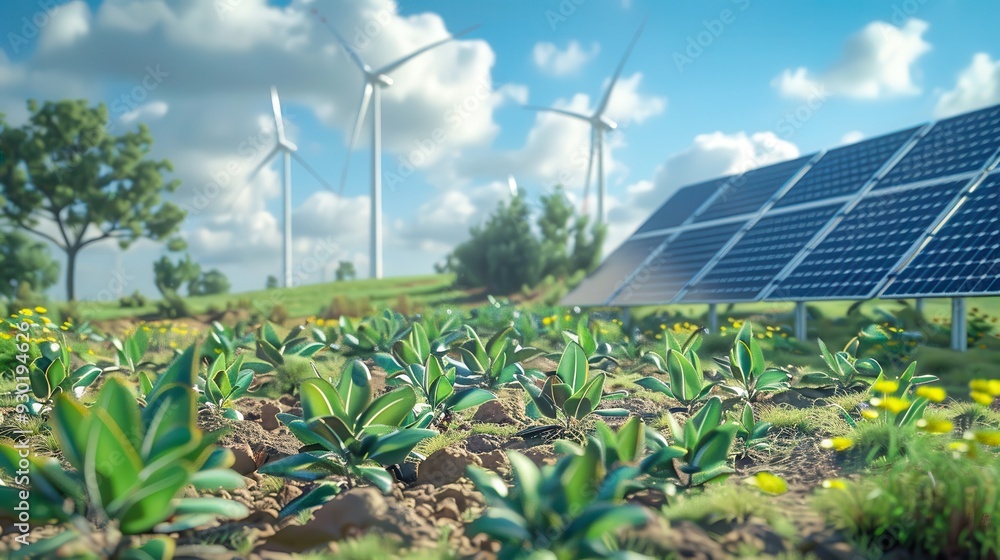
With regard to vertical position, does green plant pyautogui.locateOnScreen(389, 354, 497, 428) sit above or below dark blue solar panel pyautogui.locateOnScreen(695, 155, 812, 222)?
below

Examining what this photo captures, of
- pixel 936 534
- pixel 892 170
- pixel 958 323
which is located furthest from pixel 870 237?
pixel 936 534

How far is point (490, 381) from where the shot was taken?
5.72 metres

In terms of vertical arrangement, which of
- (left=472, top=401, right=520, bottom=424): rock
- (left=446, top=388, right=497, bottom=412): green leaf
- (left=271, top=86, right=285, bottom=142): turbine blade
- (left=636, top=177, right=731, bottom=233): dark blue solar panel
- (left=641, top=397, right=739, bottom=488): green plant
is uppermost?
(left=271, top=86, right=285, bottom=142): turbine blade

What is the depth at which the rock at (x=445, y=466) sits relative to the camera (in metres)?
3.74

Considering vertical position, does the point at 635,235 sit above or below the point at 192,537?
above

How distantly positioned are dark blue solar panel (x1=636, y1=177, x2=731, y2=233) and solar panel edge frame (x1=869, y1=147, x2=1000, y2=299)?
22.9 ft

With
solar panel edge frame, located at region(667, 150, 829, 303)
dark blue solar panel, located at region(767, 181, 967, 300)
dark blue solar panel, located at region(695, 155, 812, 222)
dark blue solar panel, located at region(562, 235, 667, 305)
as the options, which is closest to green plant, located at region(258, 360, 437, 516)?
dark blue solar panel, located at region(767, 181, 967, 300)

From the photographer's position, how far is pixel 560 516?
8.05ft

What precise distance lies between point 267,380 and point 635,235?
1353cm

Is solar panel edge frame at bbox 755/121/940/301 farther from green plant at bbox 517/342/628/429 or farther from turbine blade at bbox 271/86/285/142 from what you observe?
turbine blade at bbox 271/86/285/142

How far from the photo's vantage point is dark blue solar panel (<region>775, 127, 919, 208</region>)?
13672 millimetres

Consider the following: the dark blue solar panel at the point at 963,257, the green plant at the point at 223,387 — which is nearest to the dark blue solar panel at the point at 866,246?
the dark blue solar panel at the point at 963,257

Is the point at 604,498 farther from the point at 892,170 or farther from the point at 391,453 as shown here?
the point at 892,170

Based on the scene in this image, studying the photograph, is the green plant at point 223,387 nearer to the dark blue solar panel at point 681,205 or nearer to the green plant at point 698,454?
the green plant at point 698,454
